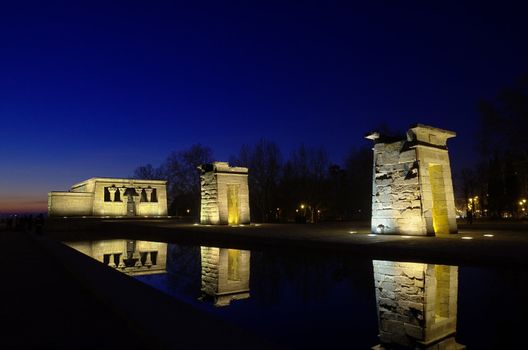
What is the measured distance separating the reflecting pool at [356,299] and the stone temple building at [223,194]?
15.1 meters

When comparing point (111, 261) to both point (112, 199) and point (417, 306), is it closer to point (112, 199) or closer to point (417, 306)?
point (417, 306)

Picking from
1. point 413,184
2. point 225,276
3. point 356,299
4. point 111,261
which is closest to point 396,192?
point 413,184

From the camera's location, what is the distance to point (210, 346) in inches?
136

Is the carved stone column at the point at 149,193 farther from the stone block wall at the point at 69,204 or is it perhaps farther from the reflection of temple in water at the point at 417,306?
the reflection of temple in water at the point at 417,306

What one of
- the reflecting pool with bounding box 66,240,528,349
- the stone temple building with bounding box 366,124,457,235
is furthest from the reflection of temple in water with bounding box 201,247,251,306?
the stone temple building with bounding box 366,124,457,235

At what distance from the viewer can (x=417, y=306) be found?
20.1 feet

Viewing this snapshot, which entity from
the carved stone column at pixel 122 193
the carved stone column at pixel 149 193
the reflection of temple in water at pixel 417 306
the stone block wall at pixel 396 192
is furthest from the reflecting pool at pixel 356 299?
the carved stone column at pixel 149 193

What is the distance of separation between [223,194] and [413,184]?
14.2 meters

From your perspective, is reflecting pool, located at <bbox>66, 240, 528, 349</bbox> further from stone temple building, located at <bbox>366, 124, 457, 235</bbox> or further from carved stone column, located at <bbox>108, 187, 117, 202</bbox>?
carved stone column, located at <bbox>108, 187, 117, 202</bbox>

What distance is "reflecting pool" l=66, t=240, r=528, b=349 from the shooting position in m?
4.86

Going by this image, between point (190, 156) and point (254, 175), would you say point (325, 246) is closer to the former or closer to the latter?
point (254, 175)

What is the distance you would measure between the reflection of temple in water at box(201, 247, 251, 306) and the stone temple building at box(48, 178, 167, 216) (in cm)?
3264

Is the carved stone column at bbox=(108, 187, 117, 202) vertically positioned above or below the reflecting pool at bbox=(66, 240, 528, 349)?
above

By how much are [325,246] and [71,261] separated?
25.8 feet
